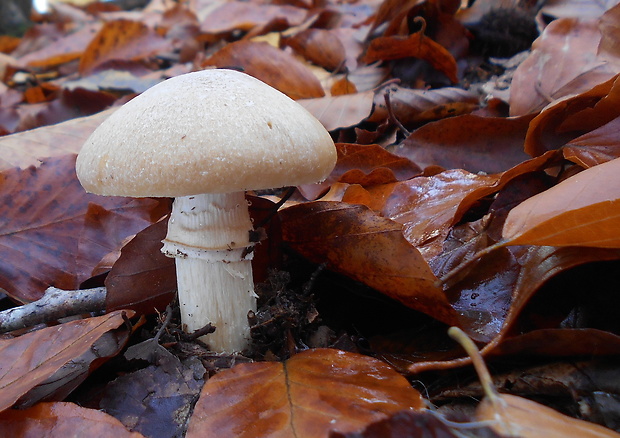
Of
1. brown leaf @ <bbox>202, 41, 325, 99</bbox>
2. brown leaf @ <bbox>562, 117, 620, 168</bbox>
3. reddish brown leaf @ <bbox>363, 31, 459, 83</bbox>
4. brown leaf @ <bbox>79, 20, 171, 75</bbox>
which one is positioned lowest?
brown leaf @ <bbox>79, 20, 171, 75</bbox>

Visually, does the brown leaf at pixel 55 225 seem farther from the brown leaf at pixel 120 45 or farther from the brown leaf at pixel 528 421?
the brown leaf at pixel 120 45

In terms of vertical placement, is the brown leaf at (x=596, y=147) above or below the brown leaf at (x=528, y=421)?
above

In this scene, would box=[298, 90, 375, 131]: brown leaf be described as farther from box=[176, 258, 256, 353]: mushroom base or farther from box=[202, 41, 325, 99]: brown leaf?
box=[176, 258, 256, 353]: mushroom base

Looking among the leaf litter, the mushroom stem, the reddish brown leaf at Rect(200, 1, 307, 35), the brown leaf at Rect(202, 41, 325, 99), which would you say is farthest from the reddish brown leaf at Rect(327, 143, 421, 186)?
the reddish brown leaf at Rect(200, 1, 307, 35)

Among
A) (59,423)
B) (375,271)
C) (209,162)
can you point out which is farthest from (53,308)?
(375,271)

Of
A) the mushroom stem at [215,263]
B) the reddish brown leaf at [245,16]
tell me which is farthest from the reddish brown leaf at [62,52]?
the mushroom stem at [215,263]

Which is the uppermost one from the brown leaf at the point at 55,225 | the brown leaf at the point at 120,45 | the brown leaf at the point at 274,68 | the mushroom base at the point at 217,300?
the brown leaf at the point at 274,68
